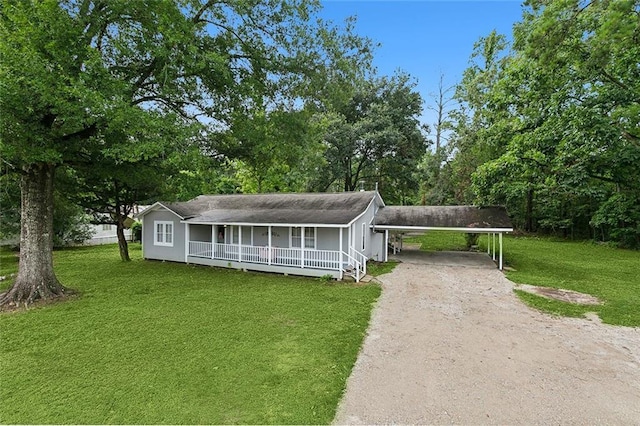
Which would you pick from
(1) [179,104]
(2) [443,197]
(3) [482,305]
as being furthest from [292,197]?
(2) [443,197]

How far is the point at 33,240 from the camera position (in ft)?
28.9

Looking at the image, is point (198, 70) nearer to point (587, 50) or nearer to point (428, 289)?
point (428, 289)

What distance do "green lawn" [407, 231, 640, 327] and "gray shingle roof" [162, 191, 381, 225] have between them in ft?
22.5

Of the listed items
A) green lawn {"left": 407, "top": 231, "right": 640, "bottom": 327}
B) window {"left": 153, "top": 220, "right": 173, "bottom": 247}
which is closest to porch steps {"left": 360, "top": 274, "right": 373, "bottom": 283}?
green lawn {"left": 407, "top": 231, "right": 640, "bottom": 327}

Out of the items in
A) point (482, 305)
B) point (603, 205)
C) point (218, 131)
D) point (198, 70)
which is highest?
point (198, 70)

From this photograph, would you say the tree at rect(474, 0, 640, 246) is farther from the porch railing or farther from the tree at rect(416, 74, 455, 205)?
the tree at rect(416, 74, 455, 205)

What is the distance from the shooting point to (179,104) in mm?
9938

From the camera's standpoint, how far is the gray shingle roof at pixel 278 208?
513 inches

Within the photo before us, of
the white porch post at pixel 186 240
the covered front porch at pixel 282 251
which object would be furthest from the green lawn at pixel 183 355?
the white porch post at pixel 186 240

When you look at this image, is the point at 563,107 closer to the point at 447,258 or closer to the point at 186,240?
the point at 447,258

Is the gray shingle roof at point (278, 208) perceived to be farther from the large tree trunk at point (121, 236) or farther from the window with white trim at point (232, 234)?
the large tree trunk at point (121, 236)

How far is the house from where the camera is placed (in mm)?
12555

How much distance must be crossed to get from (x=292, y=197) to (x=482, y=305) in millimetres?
10427

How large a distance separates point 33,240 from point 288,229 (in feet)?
28.1
